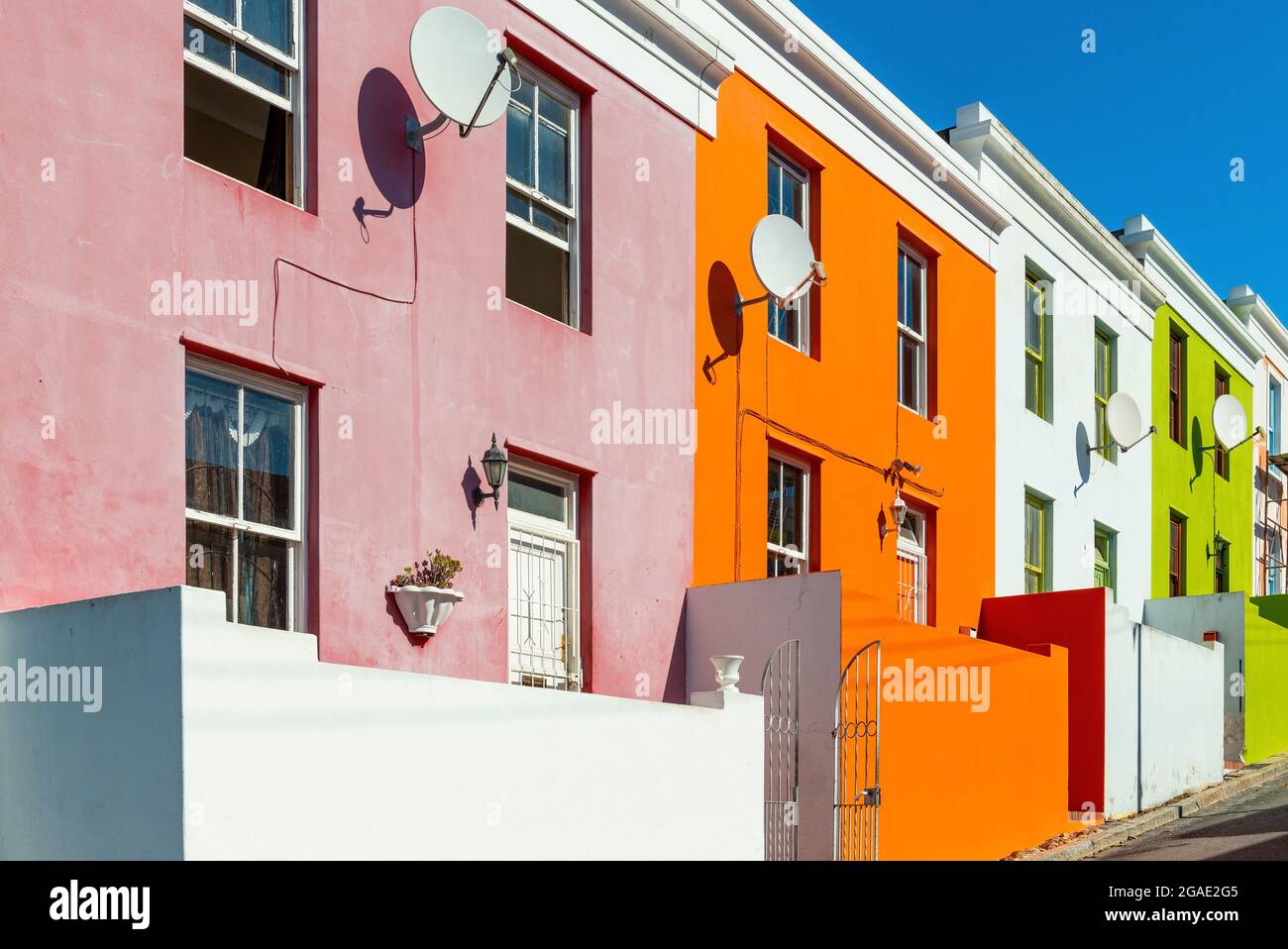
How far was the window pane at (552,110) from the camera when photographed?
11625mm

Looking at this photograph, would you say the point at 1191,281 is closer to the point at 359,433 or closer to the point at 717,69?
the point at 717,69

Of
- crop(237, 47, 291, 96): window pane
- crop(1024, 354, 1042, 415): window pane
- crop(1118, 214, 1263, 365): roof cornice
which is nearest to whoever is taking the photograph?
crop(237, 47, 291, 96): window pane

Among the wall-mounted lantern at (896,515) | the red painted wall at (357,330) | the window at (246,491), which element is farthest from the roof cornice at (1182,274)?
the window at (246,491)

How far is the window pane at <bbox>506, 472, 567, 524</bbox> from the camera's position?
11.0m

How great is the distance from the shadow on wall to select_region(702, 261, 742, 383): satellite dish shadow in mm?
3420

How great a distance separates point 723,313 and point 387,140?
3.93 m

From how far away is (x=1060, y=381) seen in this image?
19.5 meters

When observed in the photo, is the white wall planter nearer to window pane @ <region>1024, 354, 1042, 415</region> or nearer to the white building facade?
the white building facade

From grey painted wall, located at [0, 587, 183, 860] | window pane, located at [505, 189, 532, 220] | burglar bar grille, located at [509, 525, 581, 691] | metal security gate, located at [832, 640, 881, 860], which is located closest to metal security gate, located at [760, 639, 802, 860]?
metal security gate, located at [832, 640, 881, 860]

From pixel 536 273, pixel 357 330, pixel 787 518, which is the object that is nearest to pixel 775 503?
pixel 787 518

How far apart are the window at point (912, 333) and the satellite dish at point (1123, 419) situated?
16.3 ft
